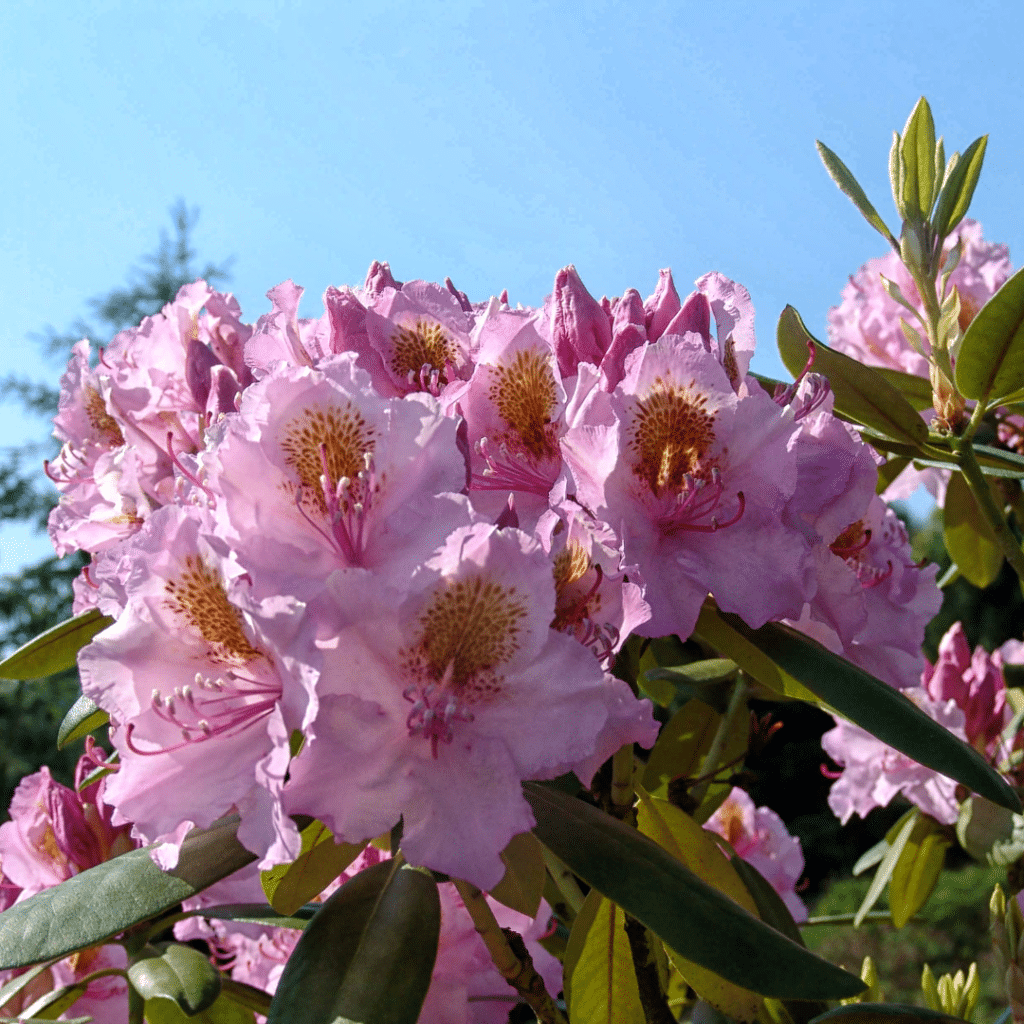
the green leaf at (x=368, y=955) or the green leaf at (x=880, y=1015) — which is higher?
the green leaf at (x=368, y=955)

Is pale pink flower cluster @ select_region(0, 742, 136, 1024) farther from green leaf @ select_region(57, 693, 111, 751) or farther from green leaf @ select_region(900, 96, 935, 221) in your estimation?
green leaf @ select_region(900, 96, 935, 221)

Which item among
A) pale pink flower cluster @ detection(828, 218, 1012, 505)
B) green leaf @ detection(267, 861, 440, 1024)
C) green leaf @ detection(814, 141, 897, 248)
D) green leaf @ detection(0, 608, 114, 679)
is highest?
pale pink flower cluster @ detection(828, 218, 1012, 505)

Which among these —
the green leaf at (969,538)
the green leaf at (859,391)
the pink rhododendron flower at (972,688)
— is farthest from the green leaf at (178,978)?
the green leaf at (969,538)

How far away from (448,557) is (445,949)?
58 cm

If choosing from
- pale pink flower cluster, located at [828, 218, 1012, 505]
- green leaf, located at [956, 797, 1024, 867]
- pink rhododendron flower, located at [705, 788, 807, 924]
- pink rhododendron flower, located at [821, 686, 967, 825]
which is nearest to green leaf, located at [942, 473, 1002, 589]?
pale pink flower cluster, located at [828, 218, 1012, 505]

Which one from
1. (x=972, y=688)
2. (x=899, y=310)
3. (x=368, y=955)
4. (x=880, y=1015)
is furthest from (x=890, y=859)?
(x=368, y=955)

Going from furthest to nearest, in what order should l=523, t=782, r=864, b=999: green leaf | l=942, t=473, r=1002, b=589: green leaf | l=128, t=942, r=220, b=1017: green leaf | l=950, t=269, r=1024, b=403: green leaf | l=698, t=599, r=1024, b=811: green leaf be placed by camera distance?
l=942, t=473, r=1002, b=589: green leaf < l=950, t=269, r=1024, b=403: green leaf < l=128, t=942, r=220, b=1017: green leaf < l=698, t=599, r=1024, b=811: green leaf < l=523, t=782, r=864, b=999: green leaf

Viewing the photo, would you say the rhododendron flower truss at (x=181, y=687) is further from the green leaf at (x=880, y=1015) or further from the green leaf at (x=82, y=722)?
the green leaf at (x=880, y=1015)

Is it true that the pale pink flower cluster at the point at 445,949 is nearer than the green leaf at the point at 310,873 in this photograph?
No

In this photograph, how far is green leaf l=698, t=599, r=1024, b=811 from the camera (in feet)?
2.76

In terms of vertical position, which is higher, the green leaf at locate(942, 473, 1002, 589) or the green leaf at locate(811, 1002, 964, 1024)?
the green leaf at locate(942, 473, 1002, 589)

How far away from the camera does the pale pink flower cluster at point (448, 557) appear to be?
740 millimetres

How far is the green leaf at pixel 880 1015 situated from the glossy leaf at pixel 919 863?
31.2 inches

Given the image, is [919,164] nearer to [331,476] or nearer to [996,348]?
[996,348]
